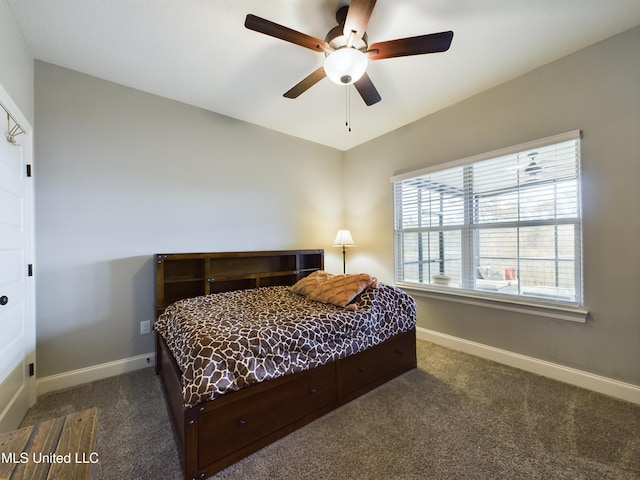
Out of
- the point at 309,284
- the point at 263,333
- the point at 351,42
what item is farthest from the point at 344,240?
the point at 351,42

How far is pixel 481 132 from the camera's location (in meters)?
2.64

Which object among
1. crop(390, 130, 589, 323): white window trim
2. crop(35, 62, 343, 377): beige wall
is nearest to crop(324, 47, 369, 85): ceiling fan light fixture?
crop(390, 130, 589, 323): white window trim

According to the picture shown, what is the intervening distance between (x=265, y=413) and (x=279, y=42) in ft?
8.12

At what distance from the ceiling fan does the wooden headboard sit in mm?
1903

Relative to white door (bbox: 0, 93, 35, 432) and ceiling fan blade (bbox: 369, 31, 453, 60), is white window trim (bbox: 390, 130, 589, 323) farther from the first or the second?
white door (bbox: 0, 93, 35, 432)

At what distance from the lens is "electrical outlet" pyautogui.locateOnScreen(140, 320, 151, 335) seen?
98.2 inches

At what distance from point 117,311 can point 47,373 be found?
0.61 m

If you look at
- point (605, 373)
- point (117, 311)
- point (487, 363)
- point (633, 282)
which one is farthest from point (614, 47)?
point (117, 311)

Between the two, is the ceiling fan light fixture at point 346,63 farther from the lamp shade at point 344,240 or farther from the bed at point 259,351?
the lamp shade at point 344,240

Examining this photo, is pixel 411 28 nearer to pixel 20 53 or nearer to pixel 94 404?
pixel 20 53

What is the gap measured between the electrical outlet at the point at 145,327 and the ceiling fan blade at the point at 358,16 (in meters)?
2.85

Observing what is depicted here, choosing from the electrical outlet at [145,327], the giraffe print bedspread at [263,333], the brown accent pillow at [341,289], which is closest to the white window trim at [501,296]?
the giraffe print bedspread at [263,333]

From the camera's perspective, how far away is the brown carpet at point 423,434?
1.35m

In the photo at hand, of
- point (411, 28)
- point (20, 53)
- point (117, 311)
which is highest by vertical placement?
point (411, 28)
